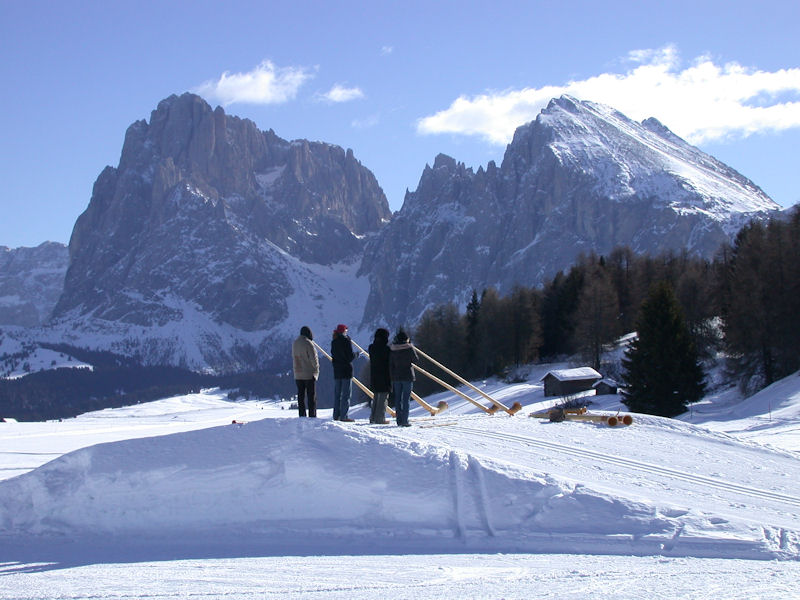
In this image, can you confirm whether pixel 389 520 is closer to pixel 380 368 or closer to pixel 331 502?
pixel 331 502

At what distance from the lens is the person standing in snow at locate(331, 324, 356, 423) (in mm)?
17547

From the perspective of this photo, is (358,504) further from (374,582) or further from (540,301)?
(540,301)

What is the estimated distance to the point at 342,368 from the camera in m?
17.8

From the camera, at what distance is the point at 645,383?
4262 centimetres

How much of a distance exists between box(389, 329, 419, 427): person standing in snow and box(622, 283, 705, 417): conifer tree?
27821 millimetres

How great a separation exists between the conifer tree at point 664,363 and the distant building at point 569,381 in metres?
15.2

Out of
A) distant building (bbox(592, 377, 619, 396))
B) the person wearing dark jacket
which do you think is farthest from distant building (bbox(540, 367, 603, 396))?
the person wearing dark jacket

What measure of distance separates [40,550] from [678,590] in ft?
30.1

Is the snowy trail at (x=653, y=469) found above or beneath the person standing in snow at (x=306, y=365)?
beneath

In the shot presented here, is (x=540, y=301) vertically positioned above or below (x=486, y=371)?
above

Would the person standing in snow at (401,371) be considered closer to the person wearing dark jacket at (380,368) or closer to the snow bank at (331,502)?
the person wearing dark jacket at (380,368)

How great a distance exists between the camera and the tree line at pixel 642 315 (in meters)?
42.4

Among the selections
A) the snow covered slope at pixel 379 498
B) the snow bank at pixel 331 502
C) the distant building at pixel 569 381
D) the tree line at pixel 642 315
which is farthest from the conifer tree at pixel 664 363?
the snow bank at pixel 331 502

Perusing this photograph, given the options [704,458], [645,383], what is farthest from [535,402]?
[704,458]
